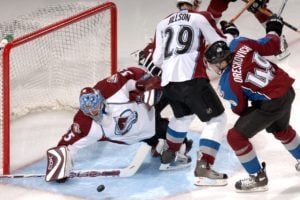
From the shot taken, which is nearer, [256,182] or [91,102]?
[256,182]

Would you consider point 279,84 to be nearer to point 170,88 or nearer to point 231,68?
point 231,68

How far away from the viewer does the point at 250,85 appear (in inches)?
120

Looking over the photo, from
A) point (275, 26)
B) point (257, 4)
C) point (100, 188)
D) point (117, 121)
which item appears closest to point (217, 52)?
point (275, 26)

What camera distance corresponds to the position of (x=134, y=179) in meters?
3.48

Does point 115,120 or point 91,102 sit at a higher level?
point 91,102

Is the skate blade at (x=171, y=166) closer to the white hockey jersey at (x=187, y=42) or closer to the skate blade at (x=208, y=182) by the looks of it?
the skate blade at (x=208, y=182)

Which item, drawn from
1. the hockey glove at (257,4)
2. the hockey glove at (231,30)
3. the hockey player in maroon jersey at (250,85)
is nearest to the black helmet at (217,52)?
the hockey player in maroon jersey at (250,85)

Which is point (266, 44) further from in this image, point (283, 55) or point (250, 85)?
point (283, 55)

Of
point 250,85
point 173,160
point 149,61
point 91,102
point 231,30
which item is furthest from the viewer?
point 149,61

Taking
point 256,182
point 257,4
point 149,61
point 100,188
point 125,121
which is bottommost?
point 100,188

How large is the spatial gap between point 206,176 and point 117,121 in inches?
19.2

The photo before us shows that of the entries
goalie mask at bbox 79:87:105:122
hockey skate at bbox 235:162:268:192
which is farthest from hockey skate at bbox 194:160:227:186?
goalie mask at bbox 79:87:105:122

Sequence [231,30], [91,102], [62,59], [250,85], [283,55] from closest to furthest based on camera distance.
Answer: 1. [250,85]
2. [91,102]
3. [231,30]
4. [62,59]
5. [283,55]

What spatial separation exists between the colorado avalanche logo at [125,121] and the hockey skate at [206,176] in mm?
401
